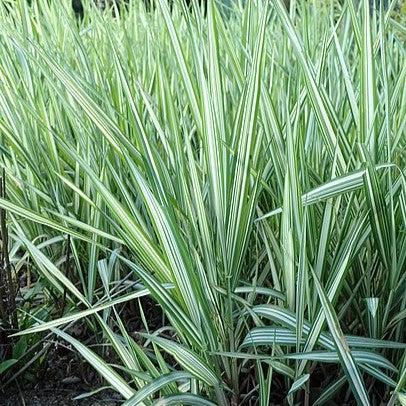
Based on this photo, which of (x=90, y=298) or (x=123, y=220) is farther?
(x=90, y=298)

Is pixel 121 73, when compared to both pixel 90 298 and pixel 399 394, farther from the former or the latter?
pixel 399 394

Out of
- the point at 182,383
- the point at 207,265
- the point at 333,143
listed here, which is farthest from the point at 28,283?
the point at 333,143

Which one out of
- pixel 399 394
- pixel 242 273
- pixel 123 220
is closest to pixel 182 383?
pixel 242 273

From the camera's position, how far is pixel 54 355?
1261 mm

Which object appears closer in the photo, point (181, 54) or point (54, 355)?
point (181, 54)

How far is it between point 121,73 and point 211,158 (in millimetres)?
221

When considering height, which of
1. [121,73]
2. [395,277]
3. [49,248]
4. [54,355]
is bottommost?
[54,355]

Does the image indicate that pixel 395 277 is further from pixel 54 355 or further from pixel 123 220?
pixel 54 355

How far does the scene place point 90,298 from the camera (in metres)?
1.20

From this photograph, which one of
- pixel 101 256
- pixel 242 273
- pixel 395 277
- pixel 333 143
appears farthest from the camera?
pixel 101 256

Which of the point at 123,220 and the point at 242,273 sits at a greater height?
the point at 123,220

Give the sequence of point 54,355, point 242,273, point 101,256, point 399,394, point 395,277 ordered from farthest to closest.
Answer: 1. point 101,256
2. point 54,355
3. point 242,273
4. point 395,277
5. point 399,394

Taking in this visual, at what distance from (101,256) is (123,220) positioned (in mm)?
473

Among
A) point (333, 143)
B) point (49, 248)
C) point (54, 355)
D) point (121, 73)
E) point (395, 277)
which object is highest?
point (121, 73)
